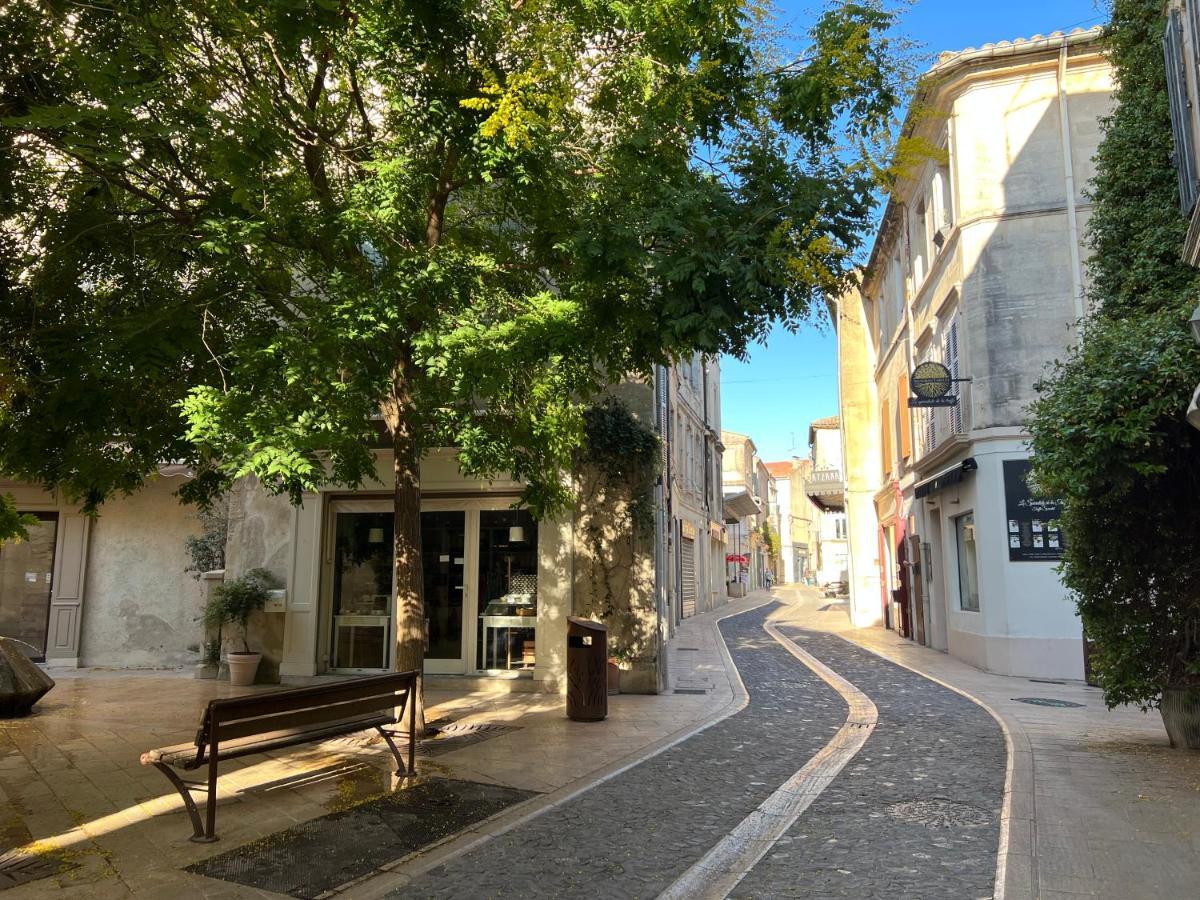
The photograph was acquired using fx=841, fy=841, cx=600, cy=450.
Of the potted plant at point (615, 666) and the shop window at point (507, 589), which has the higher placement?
the shop window at point (507, 589)

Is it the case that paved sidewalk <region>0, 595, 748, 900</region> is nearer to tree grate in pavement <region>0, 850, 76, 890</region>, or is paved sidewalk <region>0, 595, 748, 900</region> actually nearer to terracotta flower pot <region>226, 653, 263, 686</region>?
tree grate in pavement <region>0, 850, 76, 890</region>

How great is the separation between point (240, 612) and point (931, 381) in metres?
11.4

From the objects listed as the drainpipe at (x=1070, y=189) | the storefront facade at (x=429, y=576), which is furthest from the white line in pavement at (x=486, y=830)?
the drainpipe at (x=1070, y=189)

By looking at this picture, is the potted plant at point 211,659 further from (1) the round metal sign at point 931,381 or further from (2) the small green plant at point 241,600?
(1) the round metal sign at point 931,381

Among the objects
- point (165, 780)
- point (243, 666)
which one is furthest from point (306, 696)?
point (243, 666)

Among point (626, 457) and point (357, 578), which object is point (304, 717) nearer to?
point (626, 457)

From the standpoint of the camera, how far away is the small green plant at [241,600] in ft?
38.7

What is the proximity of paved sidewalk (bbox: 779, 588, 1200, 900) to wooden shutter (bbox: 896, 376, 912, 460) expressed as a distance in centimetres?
952

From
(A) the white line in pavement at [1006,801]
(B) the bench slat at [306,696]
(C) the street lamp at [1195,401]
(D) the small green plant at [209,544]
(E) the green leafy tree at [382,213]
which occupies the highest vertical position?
(E) the green leafy tree at [382,213]

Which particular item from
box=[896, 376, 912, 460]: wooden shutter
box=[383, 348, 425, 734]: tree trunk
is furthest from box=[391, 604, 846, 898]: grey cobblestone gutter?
box=[896, 376, 912, 460]: wooden shutter

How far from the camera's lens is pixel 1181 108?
21.0 ft

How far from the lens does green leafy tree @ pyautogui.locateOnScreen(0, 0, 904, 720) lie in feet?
18.5

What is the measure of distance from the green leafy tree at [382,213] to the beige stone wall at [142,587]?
24.1ft

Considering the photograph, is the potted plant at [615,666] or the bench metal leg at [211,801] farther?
the potted plant at [615,666]
